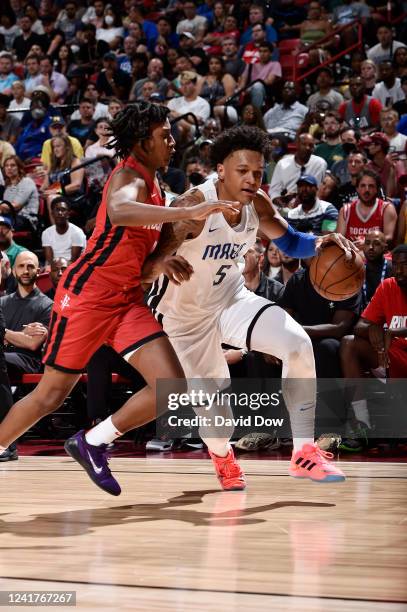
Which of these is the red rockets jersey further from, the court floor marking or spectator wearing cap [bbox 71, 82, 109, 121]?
spectator wearing cap [bbox 71, 82, 109, 121]

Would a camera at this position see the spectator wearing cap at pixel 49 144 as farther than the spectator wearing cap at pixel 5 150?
No

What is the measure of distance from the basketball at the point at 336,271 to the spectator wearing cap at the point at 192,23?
989 centimetres

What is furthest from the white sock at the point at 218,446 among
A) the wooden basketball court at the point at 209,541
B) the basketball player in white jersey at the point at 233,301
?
the wooden basketball court at the point at 209,541

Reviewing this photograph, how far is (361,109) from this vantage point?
34.6 feet

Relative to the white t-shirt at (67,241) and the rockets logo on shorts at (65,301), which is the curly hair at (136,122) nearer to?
the rockets logo on shorts at (65,301)

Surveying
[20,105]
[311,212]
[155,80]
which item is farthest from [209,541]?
[20,105]

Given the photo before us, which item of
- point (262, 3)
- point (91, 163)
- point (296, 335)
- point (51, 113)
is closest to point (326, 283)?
point (296, 335)

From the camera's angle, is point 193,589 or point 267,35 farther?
point 267,35

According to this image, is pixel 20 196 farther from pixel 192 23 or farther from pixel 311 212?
pixel 192 23

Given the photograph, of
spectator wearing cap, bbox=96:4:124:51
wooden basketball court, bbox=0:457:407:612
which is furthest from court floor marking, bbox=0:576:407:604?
spectator wearing cap, bbox=96:4:124:51

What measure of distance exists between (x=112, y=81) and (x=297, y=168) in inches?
191

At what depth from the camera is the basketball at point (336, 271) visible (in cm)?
451

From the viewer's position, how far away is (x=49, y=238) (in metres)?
9.59

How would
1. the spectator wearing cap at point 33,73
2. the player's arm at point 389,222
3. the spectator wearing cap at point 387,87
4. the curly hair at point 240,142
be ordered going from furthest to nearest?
the spectator wearing cap at point 33,73, the spectator wearing cap at point 387,87, the player's arm at point 389,222, the curly hair at point 240,142
